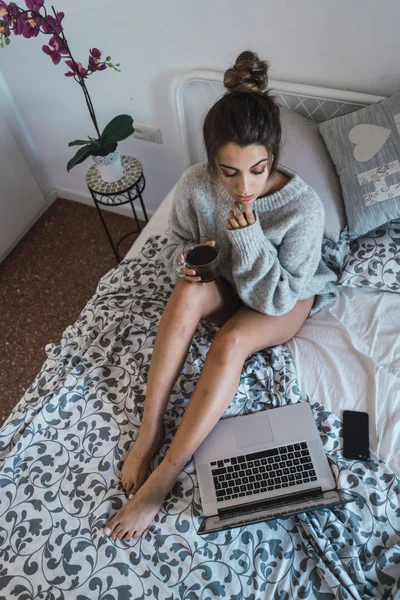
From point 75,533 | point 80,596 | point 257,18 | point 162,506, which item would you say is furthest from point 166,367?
point 257,18

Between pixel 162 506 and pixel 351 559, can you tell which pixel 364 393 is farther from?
pixel 162 506

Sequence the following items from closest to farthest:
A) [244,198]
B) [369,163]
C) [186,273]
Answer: [244,198]
[186,273]
[369,163]

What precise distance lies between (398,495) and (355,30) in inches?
52.2

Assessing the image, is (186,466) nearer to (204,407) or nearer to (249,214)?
(204,407)

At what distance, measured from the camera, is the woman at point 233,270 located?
1.03 metres

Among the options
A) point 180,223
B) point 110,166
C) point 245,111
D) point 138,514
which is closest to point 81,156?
point 110,166

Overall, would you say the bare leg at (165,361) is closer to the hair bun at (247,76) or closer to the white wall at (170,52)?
the hair bun at (247,76)

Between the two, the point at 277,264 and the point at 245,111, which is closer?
the point at 245,111

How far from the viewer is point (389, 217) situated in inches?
53.5

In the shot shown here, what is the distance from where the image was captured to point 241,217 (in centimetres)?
113

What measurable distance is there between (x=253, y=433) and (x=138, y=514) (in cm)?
36

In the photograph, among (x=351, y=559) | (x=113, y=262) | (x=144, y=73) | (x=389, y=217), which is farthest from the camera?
(x=113, y=262)

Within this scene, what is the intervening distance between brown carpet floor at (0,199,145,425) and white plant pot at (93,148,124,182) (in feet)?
1.88

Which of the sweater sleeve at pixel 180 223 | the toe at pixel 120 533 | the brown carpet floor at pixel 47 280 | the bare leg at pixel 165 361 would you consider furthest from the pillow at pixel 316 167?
the brown carpet floor at pixel 47 280
